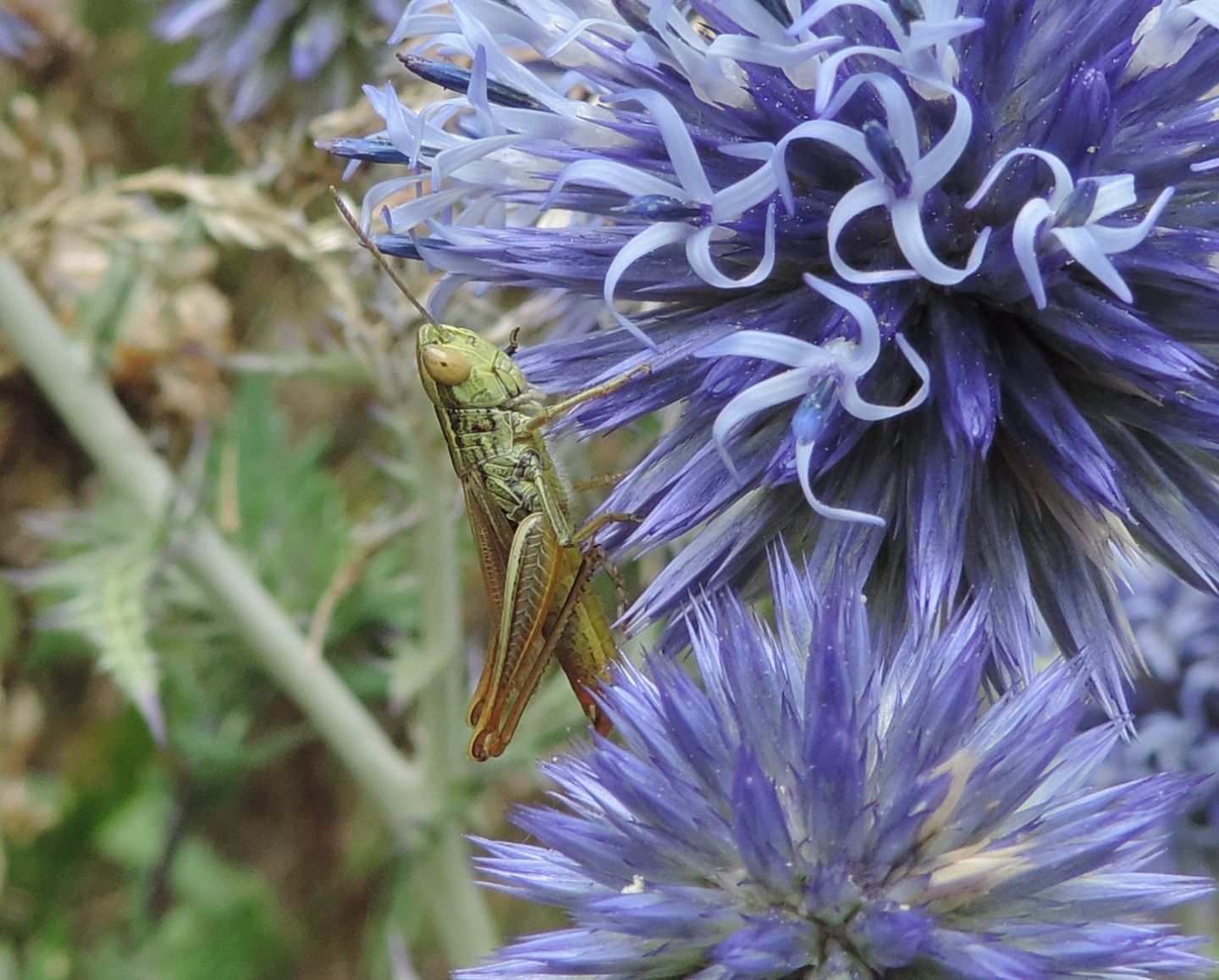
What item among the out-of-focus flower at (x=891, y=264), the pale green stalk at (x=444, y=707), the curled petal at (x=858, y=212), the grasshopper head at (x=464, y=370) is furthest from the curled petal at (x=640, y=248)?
the pale green stalk at (x=444, y=707)

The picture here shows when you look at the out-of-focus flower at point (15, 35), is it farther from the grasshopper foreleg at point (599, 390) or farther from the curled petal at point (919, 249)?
the curled petal at point (919, 249)

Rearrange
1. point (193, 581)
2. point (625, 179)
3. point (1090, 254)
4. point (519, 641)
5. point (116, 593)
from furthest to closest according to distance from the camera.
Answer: point (193, 581), point (116, 593), point (519, 641), point (625, 179), point (1090, 254)

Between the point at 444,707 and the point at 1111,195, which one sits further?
the point at 444,707

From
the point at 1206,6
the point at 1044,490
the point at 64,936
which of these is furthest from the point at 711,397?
the point at 64,936

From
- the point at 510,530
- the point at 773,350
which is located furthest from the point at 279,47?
the point at 773,350

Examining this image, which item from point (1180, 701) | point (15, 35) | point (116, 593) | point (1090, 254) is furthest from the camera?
point (15, 35)

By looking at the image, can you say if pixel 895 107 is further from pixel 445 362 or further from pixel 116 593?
pixel 116 593
